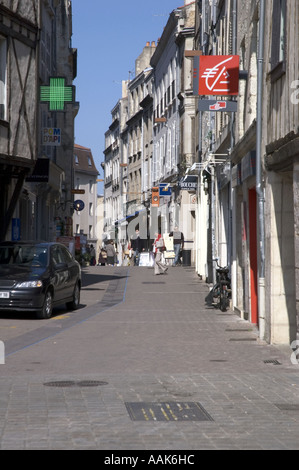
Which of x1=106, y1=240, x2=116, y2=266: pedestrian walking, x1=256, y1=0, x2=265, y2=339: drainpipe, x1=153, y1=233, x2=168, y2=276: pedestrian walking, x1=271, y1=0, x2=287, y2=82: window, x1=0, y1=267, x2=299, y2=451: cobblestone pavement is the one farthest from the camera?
x1=106, y1=240, x2=116, y2=266: pedestrian walking

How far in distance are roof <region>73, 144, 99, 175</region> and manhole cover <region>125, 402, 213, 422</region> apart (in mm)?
90681

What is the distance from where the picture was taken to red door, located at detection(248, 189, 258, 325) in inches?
664

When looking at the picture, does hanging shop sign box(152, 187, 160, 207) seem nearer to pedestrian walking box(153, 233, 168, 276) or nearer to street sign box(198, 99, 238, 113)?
pedestrian walking box(153, 233, 168, 276)

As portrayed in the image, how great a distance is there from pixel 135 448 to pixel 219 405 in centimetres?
219

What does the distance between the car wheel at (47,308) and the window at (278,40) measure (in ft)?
23.0

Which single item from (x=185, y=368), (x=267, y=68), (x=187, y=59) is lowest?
(x=185, y=368)

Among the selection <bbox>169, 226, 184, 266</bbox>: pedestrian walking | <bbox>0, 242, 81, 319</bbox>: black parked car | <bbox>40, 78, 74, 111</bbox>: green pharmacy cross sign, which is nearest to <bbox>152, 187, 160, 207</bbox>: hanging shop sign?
<bbox>169, 226, 184, 266</bbox>: pedestrian walking

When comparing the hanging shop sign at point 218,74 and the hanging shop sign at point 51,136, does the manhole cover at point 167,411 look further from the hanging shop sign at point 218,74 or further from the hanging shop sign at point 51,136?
the hanging shop sign at point 51,136

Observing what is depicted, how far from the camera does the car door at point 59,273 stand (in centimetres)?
1869

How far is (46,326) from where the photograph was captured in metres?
16.4
